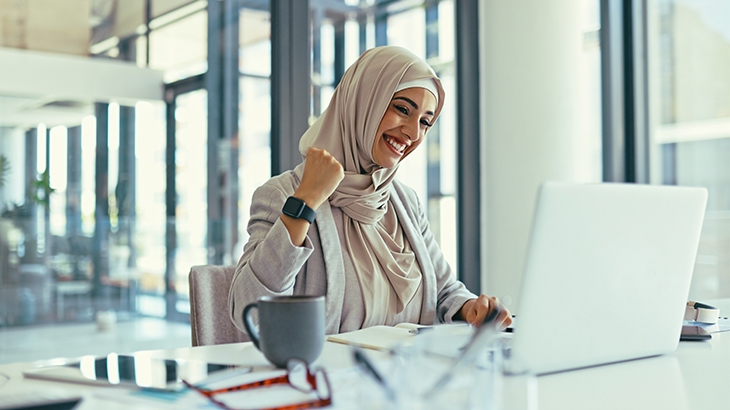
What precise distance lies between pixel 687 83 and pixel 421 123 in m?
1.97

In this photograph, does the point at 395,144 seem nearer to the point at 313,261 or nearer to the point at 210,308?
the point at 313,261

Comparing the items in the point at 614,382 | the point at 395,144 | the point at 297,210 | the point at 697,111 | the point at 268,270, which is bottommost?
the point at 614,382

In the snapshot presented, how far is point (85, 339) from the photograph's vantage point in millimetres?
2170

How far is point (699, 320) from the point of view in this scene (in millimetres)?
1392

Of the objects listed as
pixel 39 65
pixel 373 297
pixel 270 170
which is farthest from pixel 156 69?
pixel 373 297

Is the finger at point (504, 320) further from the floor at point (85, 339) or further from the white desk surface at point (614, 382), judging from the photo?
the floor at point (85, 339)

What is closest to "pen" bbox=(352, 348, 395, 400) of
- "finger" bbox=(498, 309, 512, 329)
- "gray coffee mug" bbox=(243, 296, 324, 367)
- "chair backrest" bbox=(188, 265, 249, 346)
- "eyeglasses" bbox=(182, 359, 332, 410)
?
"eyeglasses" bbox=(182, 359, 332, 410)

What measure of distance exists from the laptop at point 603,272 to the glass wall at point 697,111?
2198mm

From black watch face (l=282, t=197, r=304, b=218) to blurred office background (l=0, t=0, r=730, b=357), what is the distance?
109 cm

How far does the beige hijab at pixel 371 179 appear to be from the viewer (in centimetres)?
148

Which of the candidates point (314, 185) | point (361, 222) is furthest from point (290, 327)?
point (361, 222)

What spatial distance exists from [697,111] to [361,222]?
2189 mm

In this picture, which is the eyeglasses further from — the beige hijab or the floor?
the floor

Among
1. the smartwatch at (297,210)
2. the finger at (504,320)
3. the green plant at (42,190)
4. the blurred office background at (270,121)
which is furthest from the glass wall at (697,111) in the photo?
the green plant at (42,190)
